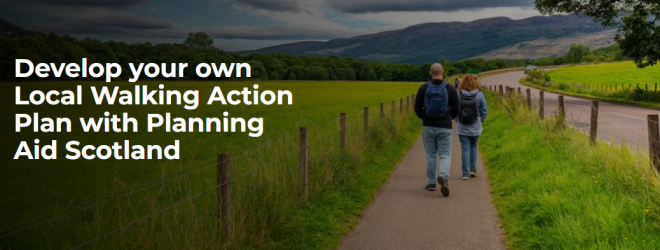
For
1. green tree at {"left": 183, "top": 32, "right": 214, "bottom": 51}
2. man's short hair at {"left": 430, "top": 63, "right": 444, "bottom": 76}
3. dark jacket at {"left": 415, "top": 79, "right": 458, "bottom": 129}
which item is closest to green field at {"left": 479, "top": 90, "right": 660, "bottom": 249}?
dark jacket at {"left": 415, "top": 79, "right": 458, "bottom": 129}

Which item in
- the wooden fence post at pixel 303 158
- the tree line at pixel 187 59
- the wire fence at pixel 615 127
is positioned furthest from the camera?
the tree line at pixel 187 59

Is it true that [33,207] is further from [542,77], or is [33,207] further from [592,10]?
[542,77]

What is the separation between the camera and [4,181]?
33.2ft

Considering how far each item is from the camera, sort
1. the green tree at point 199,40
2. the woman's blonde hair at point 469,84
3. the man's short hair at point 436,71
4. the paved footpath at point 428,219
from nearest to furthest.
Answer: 1. the paved footpath at point 428,219
2. the man's short hair at point 436,71
3. the woman's blonde hair at point 469,84
4. the green tree at point 199,40

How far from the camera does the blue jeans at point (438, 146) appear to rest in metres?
8.50

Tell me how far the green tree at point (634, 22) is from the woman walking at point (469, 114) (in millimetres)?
21850

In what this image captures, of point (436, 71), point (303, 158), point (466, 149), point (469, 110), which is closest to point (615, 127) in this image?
point (466, 149)

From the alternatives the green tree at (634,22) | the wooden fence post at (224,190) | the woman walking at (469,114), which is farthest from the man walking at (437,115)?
the green tree at (634,22)

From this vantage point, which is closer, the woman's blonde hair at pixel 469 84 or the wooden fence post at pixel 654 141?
the wooden fence post at pixel 654 141

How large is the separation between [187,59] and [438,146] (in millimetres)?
100619

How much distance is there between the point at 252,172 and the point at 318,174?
1866mm

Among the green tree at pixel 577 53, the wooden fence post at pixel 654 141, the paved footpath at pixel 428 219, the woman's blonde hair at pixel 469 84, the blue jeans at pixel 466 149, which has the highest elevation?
the green tree at pixel 577 53

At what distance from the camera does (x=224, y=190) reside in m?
5.19

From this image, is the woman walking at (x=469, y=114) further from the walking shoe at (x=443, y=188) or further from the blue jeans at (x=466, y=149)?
the walking shoe at (x=443, y=188)
